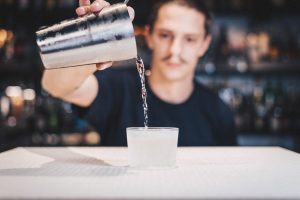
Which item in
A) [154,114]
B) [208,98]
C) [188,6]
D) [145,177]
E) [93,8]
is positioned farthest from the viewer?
[188,6]

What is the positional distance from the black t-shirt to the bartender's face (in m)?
0.13

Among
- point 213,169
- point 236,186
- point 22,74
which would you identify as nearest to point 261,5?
point 22,74

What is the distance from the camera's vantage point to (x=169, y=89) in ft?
7.14

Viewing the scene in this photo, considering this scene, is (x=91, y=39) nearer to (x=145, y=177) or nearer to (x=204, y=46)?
(x=145, y=177)

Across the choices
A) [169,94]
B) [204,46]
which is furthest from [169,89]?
[204,46]

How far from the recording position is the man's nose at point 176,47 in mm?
2146

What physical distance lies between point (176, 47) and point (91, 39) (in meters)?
1.22

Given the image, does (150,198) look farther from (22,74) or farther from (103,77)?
(22,74)

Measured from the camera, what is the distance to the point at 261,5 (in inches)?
122

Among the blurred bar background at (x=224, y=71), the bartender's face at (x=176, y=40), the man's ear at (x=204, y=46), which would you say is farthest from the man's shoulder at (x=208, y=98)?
the blurred bar background at (x=224, y=71)

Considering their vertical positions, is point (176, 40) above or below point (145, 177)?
above

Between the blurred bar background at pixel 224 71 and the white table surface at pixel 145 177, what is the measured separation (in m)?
1.83

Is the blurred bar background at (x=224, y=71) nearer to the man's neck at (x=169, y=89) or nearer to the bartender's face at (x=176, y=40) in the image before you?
the bartender's face at (x=176, y=40)

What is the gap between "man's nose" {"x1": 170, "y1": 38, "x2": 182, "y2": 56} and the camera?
2.15 meters
